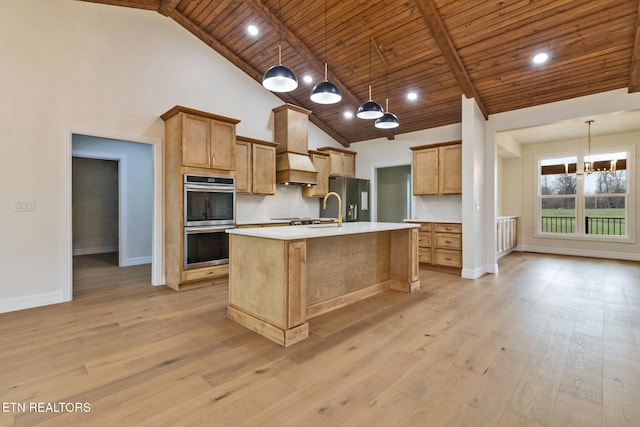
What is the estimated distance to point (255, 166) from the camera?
5.22 meters

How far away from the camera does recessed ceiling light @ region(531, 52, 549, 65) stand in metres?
3.85

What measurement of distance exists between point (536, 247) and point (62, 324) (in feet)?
30.4

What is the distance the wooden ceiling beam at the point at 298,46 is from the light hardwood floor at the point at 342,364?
3.78 meters

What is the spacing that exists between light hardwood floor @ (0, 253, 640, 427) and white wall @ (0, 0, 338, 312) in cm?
59

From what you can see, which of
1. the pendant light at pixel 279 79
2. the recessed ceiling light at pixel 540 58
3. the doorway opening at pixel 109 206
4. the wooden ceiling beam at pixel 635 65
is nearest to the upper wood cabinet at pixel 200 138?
the pendant light at pixel 279 79

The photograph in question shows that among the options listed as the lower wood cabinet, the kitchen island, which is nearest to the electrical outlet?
the kitchen island

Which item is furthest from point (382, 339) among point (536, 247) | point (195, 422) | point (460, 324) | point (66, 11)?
point (536, 247)

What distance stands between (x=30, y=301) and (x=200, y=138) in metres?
2.72

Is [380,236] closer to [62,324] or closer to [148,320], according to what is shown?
[148,320]

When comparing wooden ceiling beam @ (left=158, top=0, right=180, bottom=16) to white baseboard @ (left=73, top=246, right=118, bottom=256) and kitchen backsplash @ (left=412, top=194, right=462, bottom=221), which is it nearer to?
kitchen backsplash @ (left=412, top=194, right=462, bottom=221)

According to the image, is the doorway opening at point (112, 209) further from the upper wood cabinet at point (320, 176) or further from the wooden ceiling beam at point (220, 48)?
the upper wood cabinet at point (320, 176)

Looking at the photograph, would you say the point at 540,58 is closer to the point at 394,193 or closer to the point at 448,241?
the point at 448,241

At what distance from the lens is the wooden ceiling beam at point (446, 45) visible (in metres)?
3.51

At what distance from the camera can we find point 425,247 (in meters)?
5.70
